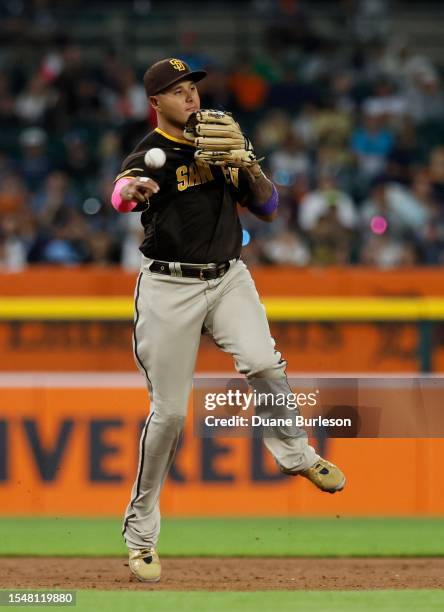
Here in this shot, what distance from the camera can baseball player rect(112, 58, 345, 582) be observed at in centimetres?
546

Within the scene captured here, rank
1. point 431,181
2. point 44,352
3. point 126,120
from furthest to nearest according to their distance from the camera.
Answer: point 126,120 < point 431,181 < point 44,352

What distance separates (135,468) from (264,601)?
247 centimetres

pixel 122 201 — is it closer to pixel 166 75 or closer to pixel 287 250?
pixel 166 75

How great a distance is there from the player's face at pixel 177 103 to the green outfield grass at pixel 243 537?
2.52m

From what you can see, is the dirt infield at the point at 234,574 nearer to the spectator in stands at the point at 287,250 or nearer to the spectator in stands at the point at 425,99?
the spectator in stands at the point at 287,250

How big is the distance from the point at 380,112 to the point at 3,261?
4.89 metres

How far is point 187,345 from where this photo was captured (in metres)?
5.52

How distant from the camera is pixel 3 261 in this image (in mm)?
11953

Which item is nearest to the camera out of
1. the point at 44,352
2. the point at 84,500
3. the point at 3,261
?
the point at 84,500

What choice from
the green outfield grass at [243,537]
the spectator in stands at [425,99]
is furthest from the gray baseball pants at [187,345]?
the spectator in stands at [425,99]

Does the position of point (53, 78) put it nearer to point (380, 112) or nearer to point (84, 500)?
point (380, 112)

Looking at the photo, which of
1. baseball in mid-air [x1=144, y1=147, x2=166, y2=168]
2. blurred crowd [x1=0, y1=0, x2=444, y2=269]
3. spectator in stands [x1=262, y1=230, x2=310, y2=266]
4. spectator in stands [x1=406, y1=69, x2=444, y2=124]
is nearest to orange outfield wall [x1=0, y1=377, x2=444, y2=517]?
baseball in mid-air [x1=144, y1=147, x2=166, y2=168]

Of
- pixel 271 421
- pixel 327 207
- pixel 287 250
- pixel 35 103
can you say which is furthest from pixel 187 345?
pixel 35 103

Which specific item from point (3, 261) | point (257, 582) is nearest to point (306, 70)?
point (3, 261)
